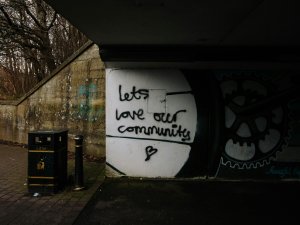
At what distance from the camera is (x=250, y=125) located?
8.21 meters

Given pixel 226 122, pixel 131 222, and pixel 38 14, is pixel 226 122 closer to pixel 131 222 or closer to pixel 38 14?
pixel 131 222

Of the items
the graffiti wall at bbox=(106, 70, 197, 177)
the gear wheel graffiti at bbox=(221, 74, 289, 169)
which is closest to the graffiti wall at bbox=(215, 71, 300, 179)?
the gear wheel graffiti at bbox=(221, 74, 289, 169)

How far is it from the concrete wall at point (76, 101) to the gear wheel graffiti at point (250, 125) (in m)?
3.88

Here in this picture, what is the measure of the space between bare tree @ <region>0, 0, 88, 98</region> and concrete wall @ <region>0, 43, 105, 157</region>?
3.93 m

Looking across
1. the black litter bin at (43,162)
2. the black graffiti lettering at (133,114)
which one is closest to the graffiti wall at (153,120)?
the black graffiti lettering at (133,114)

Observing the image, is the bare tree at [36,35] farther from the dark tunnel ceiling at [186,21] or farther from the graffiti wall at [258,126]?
the graffiti wall at [258,126]

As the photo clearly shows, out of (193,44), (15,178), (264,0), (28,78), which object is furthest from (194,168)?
(28,78)

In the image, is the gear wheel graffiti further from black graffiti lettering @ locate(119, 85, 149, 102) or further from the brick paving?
the brick paving

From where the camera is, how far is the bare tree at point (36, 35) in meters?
14.6

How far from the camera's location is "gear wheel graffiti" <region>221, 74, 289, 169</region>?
8188 mm

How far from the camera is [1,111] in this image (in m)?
13.5

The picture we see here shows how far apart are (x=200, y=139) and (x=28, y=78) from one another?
14885mm

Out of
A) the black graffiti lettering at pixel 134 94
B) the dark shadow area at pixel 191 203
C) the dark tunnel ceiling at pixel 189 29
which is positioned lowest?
the dark shadow area at pixel 191 203

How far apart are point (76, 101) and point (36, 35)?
601 cm
